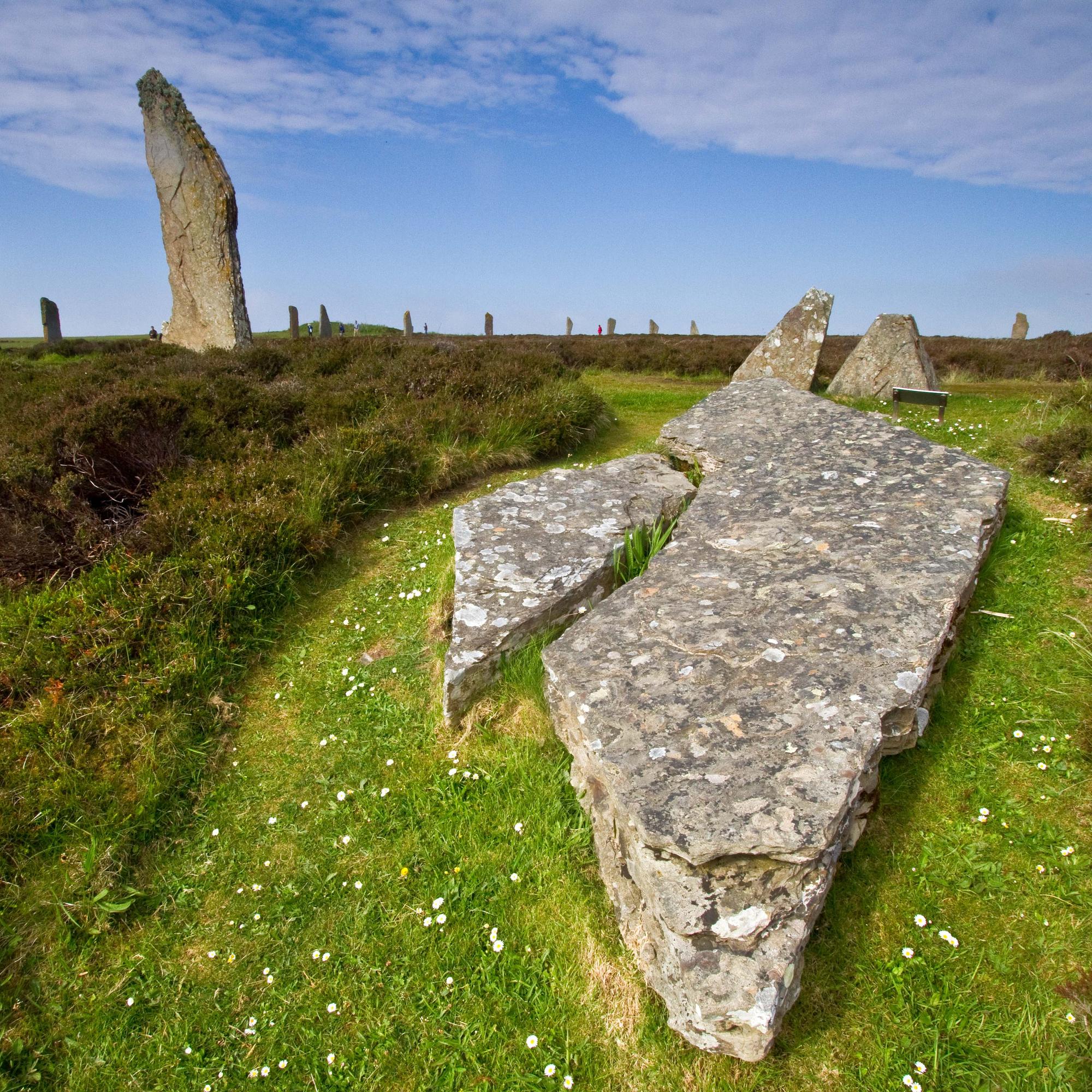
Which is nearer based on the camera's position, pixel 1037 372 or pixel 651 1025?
pixel 651 1025

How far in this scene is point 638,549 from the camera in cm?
534

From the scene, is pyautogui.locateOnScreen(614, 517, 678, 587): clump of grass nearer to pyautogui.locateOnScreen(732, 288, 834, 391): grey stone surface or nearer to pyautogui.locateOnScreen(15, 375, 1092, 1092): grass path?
pyautogui.locateOnScreen(15, 375, 1092, 1092): grass path

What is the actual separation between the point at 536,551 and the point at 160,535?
3093 mm

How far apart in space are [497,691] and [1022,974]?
9.53ft

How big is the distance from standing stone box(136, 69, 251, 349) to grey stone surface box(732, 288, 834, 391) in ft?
32.6

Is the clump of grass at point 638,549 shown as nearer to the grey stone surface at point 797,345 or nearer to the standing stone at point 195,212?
the grey stone surface at point 797,345

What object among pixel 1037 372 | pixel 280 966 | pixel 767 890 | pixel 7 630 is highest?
pixel 1037 372

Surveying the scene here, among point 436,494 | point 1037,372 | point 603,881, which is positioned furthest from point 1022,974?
point 1037,372

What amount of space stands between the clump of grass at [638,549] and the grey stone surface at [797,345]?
7227 mm

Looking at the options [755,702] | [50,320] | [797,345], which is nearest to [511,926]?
[755,702]

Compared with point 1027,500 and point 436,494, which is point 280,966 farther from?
point 1027,500

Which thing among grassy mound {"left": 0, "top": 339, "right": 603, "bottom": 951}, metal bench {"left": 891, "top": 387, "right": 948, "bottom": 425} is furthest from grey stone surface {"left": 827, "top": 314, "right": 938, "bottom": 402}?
grassy mound {"left": 0, "top": 339, "right": 603, "bottom": 951}

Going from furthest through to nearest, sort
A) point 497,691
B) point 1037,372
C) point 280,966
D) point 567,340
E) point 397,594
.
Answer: point 567,340 < point 1037,372 < point 397,594 < point 497,691 < point 280,966

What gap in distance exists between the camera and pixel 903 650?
3586 mm
